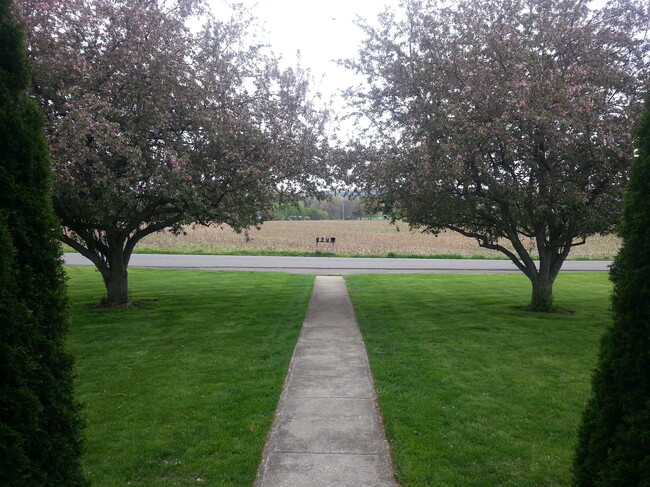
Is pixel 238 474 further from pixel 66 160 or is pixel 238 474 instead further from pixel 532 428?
pixel 66 160

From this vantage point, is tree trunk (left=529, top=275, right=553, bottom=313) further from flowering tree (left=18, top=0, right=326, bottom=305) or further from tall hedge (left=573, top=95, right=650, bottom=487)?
tall hedge (left=573, top=95, right=650, bottom=487)

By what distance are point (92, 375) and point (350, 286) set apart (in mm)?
10729

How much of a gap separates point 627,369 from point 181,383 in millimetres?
5329

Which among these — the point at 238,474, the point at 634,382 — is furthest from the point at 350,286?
the point at 634,382

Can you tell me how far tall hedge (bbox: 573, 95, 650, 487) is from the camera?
2693 millimetres

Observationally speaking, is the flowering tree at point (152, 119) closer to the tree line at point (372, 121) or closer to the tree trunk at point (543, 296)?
the tree line at point (372, 121)

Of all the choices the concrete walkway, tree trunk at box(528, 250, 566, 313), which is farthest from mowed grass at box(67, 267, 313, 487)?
tree trunk at box(528, 250, 566, 313)

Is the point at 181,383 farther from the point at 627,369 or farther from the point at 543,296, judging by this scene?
the point at 543,296

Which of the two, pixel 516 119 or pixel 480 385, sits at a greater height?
pixel 516 119

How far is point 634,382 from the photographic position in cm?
282

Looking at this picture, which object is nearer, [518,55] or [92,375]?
[92,375]

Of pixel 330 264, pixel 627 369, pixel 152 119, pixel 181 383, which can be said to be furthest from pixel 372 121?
pixel 330 264

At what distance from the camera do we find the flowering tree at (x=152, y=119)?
8617 mm

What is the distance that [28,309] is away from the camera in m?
2.79
